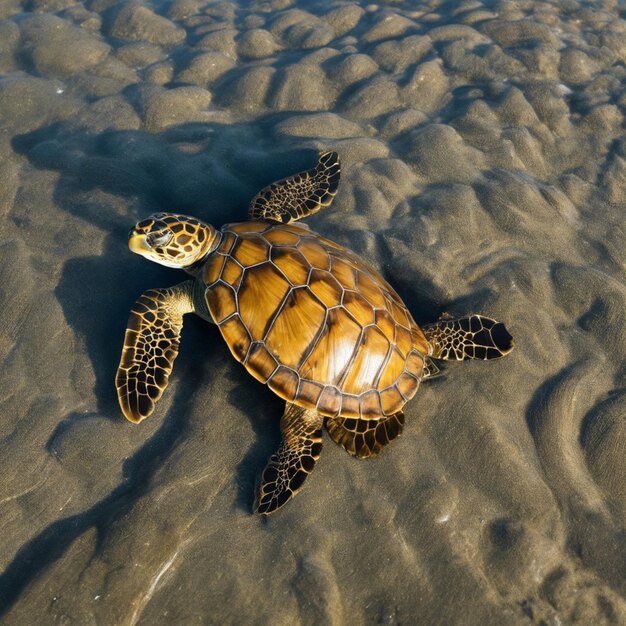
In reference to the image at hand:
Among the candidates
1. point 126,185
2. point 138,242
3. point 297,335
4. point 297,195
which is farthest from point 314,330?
point 126,185

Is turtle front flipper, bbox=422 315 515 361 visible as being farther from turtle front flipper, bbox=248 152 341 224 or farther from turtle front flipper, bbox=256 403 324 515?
turtle front flipper, bbox=248 152 341 224

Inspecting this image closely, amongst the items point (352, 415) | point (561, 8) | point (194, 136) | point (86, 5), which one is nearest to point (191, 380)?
point (352, 415)

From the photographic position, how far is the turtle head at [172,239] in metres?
3.84

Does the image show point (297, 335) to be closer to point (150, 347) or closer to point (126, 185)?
point (150, 347)

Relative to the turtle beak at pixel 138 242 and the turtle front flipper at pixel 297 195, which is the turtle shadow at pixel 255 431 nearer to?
the turtle beak at pixel 138 242

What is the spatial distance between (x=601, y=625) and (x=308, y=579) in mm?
1728

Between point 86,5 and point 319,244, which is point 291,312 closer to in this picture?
point 319,244

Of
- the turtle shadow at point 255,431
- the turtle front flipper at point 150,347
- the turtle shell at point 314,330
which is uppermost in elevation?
the turtle shell at point 314,330

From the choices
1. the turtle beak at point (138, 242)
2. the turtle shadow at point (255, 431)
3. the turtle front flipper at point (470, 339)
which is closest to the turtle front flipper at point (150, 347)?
the turtle beak at point (138, 242)

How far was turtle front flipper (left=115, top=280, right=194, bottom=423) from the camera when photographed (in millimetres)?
3549

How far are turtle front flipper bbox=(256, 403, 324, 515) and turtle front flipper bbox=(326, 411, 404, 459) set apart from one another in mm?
138

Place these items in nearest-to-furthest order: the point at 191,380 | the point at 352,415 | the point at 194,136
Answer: the point at 352,415 → the point at 191,380 → the point at 194,136

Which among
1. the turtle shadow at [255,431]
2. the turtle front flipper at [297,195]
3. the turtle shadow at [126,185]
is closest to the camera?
the turtle shadow at [255,431]

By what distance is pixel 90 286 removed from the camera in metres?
4.18
